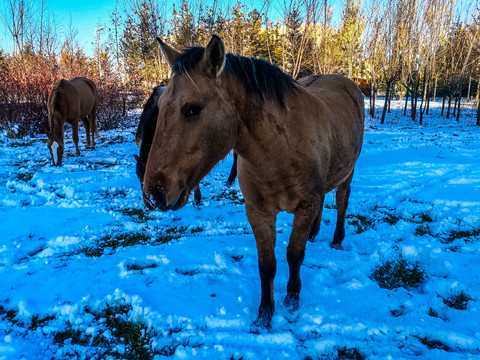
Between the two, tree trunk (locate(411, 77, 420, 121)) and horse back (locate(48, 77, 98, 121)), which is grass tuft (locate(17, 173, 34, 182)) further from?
tree trunk (locate(411, 77, 420, 121))

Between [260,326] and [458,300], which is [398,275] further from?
[260,326]

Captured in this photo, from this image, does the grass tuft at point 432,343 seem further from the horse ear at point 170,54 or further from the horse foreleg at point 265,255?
the horse ear at point 170,54

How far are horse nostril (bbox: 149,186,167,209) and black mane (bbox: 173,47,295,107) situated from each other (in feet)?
2.10

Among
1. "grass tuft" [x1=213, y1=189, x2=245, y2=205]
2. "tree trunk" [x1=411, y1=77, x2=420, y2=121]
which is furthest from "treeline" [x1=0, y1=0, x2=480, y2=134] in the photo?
"grass tuft" [x1=213, y1=189, x2=245, y2=205]

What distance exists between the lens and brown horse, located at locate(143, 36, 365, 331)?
1.39 m

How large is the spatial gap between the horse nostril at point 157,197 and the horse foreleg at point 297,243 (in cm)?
112

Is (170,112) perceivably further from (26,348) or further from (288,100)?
(26,348)

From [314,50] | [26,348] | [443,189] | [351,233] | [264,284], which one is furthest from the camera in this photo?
[314,50]

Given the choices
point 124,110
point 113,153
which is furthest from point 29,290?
point 124,110

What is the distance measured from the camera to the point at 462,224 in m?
3.71

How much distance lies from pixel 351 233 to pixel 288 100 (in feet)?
8.09

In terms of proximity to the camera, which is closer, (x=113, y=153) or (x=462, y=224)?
(x=462, y=224)

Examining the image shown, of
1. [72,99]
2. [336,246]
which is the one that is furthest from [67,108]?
[336,246]

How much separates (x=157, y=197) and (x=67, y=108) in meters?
8.01
